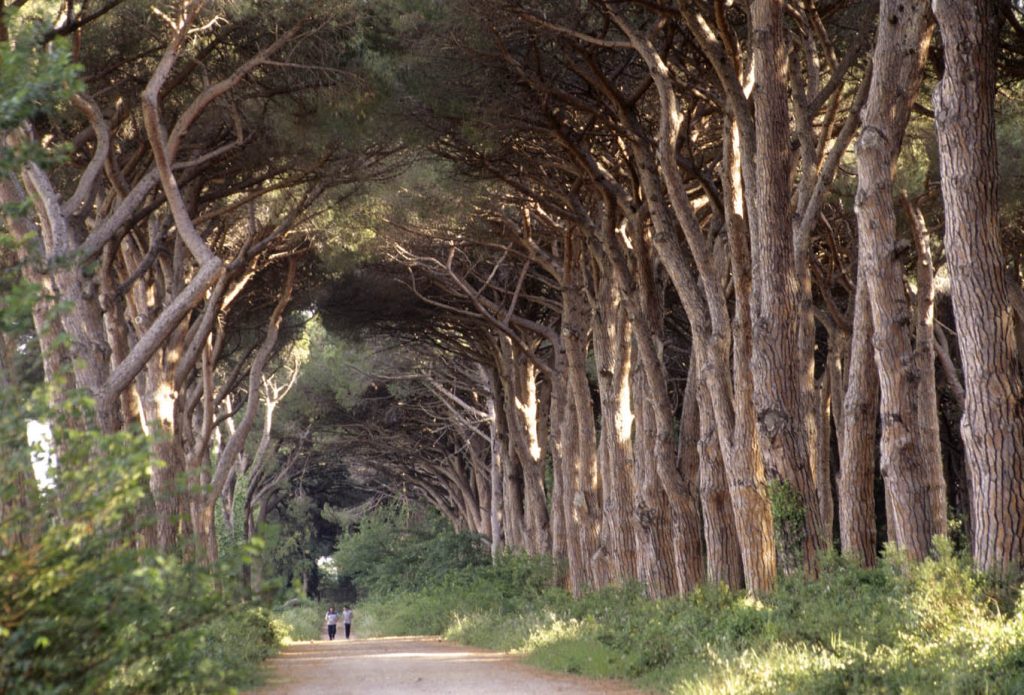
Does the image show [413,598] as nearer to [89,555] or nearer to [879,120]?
[879,120]

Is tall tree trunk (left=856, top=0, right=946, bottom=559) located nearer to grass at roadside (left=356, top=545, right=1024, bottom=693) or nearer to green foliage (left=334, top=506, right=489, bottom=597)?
grass at roadside (left=356, top=545, right=1024, bottom=693)

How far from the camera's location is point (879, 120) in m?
10.3

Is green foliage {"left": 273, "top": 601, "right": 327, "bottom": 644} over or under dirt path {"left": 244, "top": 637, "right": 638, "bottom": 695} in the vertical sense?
over

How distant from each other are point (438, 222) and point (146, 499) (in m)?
16.0

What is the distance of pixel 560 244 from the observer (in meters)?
22.0

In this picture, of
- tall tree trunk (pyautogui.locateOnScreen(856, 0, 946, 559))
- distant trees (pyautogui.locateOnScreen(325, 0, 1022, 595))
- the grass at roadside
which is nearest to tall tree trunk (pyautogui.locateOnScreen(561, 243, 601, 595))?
distant trees (pyautogui.locateOnScreen(325, 0, 1022, 595))

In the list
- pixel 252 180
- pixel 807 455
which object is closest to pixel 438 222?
pixel 252 180

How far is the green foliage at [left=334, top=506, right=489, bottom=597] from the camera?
37.4 metres

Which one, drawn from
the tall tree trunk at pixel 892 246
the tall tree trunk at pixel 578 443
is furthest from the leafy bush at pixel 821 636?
the tall tree trunk at pixel 578 443

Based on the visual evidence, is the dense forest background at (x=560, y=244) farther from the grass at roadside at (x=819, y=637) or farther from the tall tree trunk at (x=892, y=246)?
the grass at roadside at (x=819, y=637)

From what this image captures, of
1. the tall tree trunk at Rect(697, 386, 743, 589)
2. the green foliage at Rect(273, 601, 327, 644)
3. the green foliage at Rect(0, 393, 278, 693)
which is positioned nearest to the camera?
the green foliage at Rect(0, 393, 278, 693)

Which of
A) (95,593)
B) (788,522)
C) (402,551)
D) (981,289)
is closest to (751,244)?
(788,522)

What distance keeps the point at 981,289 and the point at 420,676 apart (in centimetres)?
807

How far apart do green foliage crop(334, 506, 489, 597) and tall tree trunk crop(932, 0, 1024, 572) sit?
93.2 feet
